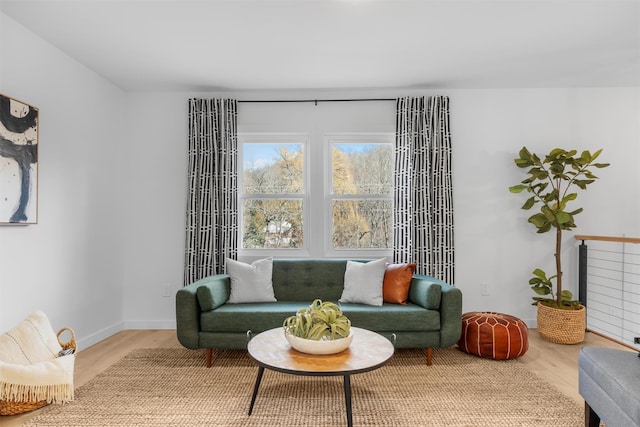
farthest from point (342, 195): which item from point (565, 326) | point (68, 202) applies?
point (68, 202)

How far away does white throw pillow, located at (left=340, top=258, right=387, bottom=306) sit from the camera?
10.6 feet

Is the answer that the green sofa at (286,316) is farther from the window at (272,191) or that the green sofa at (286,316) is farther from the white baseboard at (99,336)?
the white baseboard at (99,336)

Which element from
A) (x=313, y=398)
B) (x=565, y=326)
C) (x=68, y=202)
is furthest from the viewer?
(x=565, y=326)

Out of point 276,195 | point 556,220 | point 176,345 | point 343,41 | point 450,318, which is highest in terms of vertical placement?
point 343,41

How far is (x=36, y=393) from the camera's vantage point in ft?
7.25

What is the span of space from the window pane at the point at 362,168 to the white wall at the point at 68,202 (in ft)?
7.84

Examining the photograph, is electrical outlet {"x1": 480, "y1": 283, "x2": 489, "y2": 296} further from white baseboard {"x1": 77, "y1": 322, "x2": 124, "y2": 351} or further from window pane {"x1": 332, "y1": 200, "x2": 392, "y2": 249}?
white baseboard {"x1": 77, "y1": 322, "x2": 124, "y2": 351}

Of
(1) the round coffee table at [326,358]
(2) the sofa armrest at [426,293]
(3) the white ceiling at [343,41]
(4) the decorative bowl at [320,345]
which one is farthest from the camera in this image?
(2) the sofa armrest at [426,293]

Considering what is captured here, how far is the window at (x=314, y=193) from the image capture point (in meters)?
4.06

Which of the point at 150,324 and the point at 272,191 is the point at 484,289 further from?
the point at 150,324

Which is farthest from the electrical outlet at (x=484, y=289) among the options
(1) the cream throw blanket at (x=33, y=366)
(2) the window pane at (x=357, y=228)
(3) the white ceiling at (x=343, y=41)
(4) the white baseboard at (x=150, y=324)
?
(1) the cream throw blanket at (x=33, y=366)

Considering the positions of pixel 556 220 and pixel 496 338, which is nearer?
pixel 496 338

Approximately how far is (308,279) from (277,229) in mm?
800

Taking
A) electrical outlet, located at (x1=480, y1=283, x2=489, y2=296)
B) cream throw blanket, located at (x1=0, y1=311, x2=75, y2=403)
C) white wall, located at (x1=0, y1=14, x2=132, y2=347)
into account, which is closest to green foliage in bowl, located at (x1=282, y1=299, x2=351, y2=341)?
cream throw blanket, located at (x1=0, y1=311, x2=75, y2=403)
